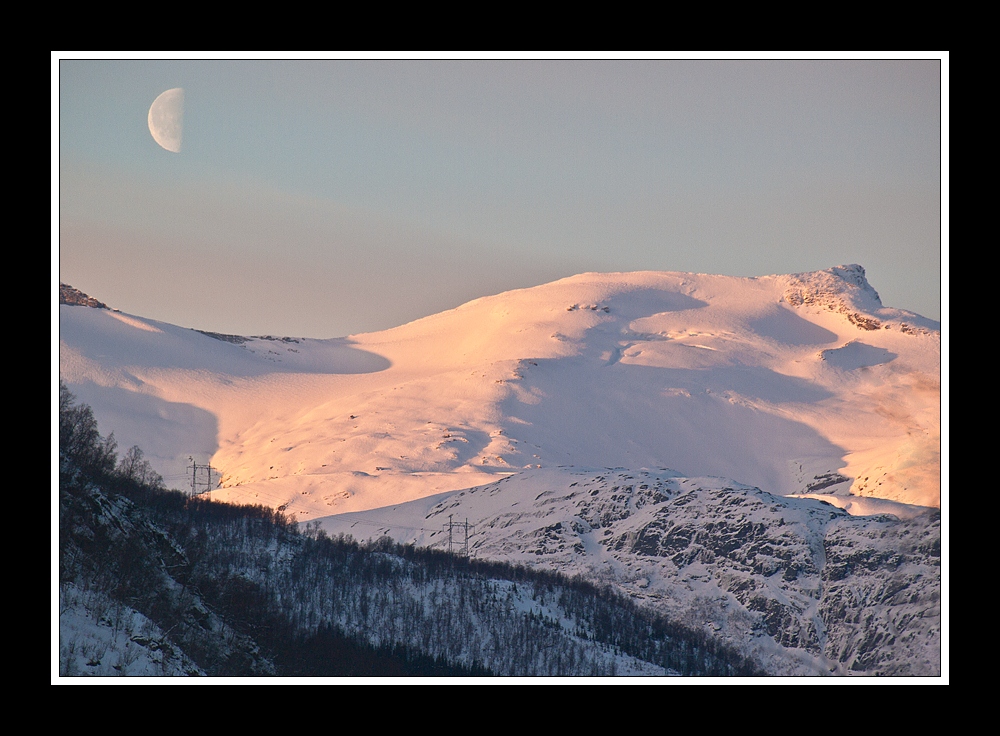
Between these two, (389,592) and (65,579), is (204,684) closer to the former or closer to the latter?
(65,579)

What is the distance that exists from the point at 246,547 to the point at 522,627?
97.4 ft

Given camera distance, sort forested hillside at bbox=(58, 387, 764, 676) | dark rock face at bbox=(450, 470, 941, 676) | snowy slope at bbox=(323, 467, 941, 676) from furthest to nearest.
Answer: snowy slope at bbox=(323, 467, 941, 676)
dark rock face at bbox=(450, 470, 941, 676)
forested hillside at bbox=(58, 387, 764, 676)

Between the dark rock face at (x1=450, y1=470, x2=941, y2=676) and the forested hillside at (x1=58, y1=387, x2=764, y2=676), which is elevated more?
the forested hillside at (x1=58, y1=387, x2=764, y2=676)

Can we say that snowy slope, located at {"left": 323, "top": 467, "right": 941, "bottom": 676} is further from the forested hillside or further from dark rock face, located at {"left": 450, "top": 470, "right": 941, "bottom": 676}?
the forested hillside

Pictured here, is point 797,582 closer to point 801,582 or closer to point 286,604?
point 801,582

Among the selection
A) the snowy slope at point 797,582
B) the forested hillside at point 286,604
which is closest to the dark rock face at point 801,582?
the snowy slope at point 797,582

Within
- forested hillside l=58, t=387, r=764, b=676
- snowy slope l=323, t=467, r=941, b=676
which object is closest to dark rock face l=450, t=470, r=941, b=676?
snowy slope l=323, t=467, r=941, b=676

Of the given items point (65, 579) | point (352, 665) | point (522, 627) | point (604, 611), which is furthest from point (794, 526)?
point (65, 579)

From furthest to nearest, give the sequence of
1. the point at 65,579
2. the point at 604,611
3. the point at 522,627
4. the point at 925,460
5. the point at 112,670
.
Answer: the point at 925,460 < the point at 604,611 < the point at 522,627 < the point at 65,579 < the point at 112,670

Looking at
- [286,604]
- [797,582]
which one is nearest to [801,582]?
[797,582]

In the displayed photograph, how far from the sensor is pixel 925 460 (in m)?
197

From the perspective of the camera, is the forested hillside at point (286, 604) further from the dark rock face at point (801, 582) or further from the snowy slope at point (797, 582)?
the dark rock face at point (801, 582)

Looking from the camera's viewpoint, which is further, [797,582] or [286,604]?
[797,582]

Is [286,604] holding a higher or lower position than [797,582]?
higher
